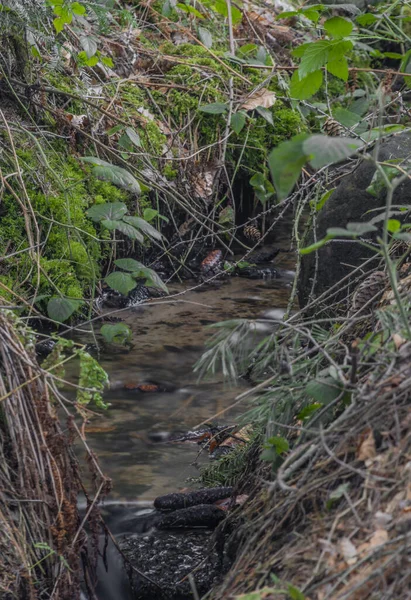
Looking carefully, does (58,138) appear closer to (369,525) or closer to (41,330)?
(41,330)

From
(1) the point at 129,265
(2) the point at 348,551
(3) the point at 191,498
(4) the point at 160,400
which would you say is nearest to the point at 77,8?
(1) the point at 129,265

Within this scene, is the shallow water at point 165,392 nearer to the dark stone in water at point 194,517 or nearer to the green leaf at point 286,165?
the dark stone in water at point 194,517

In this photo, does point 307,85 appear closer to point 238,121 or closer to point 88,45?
point 238,121

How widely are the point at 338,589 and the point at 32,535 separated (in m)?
0.88

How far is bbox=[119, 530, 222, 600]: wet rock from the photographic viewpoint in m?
2.21

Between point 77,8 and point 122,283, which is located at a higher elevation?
point 77,8

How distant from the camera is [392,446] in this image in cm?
156

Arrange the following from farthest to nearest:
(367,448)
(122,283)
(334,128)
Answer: (334,128)
(122,283)
(367,448)

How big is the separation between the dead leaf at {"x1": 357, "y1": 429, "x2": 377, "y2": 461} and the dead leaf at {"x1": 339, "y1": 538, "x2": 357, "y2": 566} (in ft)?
0.66

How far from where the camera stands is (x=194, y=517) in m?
2.54

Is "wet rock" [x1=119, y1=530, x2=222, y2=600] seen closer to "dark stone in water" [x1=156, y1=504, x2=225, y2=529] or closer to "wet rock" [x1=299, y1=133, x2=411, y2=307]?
"dark stone in water" [x1=156, y1=504, x2=225, y2=529]

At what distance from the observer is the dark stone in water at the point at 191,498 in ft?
8.56

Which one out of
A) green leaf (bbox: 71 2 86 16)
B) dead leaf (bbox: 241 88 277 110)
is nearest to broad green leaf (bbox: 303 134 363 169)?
green leaf (bbox: 71 2 86 16)

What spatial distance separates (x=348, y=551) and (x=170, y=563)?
3.56ft
